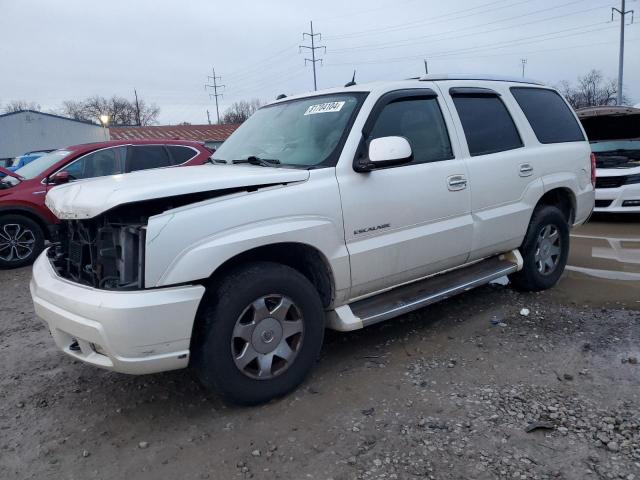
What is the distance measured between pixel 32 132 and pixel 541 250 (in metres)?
35.4

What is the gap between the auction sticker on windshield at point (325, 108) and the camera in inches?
145

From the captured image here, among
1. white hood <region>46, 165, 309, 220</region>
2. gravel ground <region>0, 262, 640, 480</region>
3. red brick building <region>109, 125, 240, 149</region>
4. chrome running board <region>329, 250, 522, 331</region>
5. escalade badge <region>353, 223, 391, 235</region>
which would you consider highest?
red brick building <region>109, 125, 240, 149</region>

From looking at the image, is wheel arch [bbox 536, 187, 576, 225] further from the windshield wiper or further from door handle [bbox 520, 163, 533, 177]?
the windshield wiper

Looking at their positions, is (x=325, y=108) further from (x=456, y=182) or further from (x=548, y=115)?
(x=548, y=115)

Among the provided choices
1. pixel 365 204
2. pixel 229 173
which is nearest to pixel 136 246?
pixel 229 173

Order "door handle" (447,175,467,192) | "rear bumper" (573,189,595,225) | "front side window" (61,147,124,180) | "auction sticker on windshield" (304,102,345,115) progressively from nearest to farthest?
"auction sticker on windshield" (304,102,345,115)
"door handle" (447,175,467,192)
"rear bumper" (573,189,595,225)
"front side window" (61,147,124,180)

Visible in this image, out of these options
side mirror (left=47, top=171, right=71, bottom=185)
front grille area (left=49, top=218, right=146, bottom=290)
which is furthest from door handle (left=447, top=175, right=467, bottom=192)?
side mirror (left=47, top=171, right=71, bottom=185)

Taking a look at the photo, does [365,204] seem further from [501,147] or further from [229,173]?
[501,147]

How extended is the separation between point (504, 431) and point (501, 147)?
2517 mm

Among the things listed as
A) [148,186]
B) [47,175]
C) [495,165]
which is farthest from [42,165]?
[495,165]

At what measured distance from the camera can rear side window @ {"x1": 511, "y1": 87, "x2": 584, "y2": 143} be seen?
4820 millimetres

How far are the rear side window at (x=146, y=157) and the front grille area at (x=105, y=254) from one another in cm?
472

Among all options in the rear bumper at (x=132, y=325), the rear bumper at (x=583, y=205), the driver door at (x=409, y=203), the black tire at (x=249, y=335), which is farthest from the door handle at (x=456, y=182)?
the rear bumper at (x=132, y=325)

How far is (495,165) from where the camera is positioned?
4246mm
